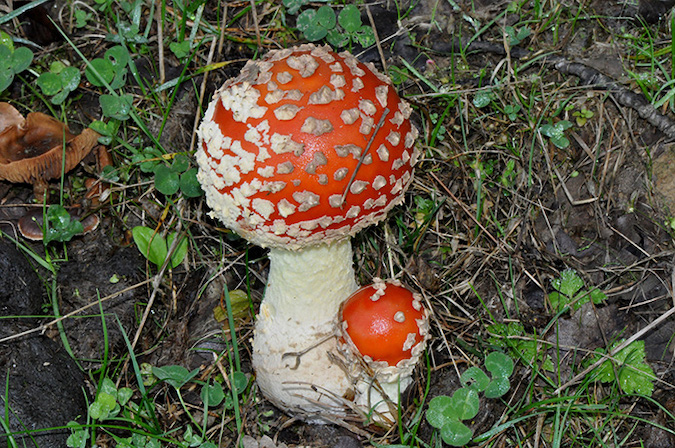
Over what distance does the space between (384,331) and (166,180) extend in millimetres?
1503

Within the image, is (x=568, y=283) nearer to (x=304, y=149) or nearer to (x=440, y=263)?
(x=440, y=263)

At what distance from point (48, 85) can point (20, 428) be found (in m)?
1.92

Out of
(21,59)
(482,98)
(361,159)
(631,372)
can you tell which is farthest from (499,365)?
(21,59)

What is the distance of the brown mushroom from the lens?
3.43 metres

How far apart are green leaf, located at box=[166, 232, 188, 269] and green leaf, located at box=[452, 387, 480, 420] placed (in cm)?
170

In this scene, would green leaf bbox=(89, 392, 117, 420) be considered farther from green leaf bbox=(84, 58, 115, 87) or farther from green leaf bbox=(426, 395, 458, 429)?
green leaf bbox=(84, 58, 115, 87)

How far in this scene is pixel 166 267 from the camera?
11.7ft

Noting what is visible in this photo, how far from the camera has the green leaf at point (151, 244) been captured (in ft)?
11.5

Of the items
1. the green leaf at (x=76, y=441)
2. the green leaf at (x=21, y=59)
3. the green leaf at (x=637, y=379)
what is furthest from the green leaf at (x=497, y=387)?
the green leaf at (x=21, y=59)

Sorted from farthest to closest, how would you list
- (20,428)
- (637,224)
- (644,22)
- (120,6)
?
(120,6) < (644,22) < (637,224) < (20,428)

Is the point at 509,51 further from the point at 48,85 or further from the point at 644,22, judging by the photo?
the point at 48,85

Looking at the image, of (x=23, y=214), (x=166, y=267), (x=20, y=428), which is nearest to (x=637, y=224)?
(x=166, y=267)

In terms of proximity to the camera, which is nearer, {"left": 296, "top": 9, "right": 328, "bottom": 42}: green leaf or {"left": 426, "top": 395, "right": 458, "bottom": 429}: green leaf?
{"left": 426, "top": 395, "right": 458, "bottom": 429}: green leaf

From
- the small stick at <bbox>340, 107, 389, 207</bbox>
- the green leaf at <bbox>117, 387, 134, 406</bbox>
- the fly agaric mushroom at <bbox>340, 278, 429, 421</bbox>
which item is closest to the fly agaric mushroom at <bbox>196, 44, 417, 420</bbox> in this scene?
the small stick at <bbox>340, 107, 389, 207</bbox>
